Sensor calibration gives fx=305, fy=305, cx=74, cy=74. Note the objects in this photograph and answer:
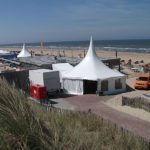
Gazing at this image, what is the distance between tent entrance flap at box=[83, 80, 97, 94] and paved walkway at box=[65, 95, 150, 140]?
4.93ft

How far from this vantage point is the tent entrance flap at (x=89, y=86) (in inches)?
1073

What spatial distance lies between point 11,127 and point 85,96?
2253 cm

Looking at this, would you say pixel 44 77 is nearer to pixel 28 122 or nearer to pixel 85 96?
pixel 85 96

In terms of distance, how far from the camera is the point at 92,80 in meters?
26.6

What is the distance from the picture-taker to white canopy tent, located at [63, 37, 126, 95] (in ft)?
87.8

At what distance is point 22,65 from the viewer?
1577 inches

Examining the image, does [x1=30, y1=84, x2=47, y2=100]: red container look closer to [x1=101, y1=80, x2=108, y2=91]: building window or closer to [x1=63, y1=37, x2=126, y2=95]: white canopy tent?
[x1=63, y1=37, x2=126, y2=95]: white canopy tent

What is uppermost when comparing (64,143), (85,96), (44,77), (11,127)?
(11,127)

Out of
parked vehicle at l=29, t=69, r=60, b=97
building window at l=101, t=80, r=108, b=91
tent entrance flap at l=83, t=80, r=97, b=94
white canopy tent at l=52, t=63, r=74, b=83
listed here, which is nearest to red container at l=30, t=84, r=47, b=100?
parked vehicle at l=29, t=69, r=60, b=97

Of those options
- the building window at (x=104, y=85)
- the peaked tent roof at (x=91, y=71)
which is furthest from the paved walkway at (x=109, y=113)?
the peaked tent roof at (x=91, y=71)

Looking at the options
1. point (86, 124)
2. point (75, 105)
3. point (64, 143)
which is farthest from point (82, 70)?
point (64, 143)

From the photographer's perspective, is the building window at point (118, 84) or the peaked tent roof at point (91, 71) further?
the building window at point (118, 84)

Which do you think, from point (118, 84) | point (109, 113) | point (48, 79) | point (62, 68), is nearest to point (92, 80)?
point (118, 84)

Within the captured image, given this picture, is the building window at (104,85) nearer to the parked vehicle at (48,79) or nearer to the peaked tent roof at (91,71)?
the peaked tent roof at (91,71)
